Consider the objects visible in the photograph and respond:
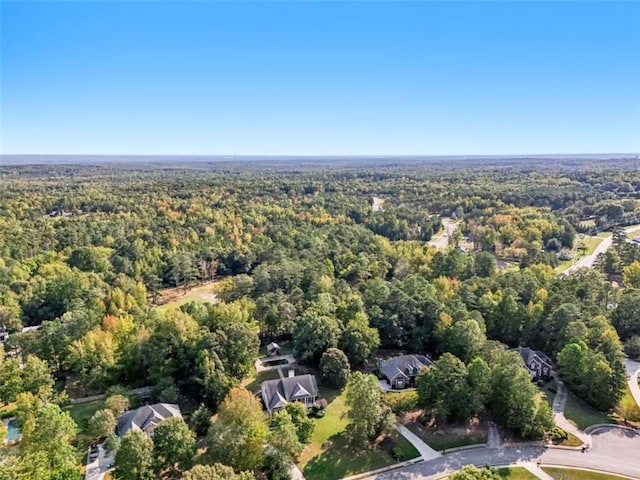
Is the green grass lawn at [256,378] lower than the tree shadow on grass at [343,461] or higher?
lower

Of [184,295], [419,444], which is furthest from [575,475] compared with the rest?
[184,295]

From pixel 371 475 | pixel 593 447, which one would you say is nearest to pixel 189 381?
pixel 371 475

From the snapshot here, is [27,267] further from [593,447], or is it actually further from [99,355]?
[593,447]

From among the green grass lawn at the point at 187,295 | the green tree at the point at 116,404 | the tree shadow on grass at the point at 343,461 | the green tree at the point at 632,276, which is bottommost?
the green grass lawn at the point at 187,295

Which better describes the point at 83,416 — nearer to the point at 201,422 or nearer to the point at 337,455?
the point at 201,422

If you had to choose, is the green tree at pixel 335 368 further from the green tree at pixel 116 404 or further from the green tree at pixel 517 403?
the green tree at pixel 116 404

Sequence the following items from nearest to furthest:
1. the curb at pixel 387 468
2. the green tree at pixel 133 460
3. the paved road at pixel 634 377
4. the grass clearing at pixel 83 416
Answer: the green tree at pixel 133 460 < the curb at pixel 387 468 < the grass clearing at pixel 83 416 < the paved road at pixel 634 377

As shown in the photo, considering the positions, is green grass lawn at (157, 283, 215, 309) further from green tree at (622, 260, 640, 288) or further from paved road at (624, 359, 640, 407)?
green tree at (622, 260, 640, 288)

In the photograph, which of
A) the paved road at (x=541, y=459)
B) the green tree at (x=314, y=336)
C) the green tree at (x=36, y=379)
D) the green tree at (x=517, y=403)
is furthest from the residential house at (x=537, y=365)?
the green tree at (x=36, y=379)
